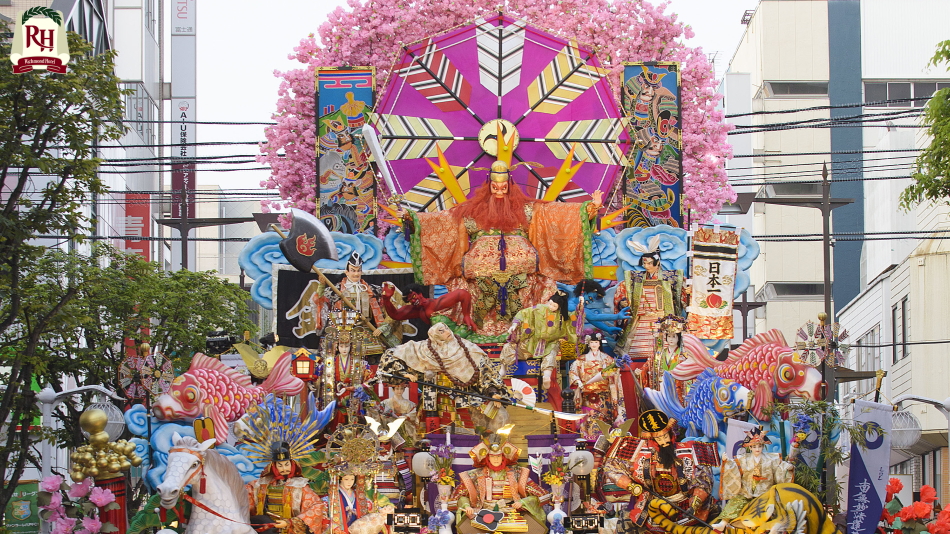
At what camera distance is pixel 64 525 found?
1800 cm

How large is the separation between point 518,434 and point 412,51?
26.7ft

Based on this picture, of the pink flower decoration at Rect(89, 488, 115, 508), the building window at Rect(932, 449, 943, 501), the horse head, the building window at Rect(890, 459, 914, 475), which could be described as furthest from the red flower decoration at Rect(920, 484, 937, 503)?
the building window at Rect(890, 459, 914, 475)

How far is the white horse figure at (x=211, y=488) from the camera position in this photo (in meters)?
15.8

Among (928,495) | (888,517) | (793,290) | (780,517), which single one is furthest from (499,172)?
(793,290)

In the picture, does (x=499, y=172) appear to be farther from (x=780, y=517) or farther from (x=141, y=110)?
(x=141, y=110)

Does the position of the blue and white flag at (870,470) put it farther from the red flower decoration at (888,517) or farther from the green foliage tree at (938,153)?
the green foliage tree at (938,153)

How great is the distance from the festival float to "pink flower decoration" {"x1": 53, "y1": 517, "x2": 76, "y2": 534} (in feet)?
3.89

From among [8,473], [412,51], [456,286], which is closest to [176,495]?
[456,286]

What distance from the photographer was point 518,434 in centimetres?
1914

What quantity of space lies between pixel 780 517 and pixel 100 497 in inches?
326

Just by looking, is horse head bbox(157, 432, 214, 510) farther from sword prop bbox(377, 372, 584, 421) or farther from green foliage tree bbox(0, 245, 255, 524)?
green foliage tree bbox(0, 245, 255, 524)

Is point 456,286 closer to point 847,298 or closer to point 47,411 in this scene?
point 47,411

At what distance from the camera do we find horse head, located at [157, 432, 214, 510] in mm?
15289

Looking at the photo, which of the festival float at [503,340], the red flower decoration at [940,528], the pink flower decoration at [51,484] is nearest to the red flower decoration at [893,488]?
the red flower decoration at [940,528]
